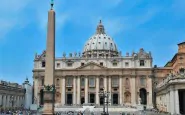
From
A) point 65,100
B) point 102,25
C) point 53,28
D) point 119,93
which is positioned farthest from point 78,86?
point 53,28

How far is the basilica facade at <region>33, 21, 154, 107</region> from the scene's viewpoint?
85250 millimetres

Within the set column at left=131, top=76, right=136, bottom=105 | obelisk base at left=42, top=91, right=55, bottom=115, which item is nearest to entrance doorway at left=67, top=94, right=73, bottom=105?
column at left=131, top=76, right=136, bottom=105

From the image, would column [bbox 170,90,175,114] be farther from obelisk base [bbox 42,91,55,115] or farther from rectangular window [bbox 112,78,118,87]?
rectangular window [bbox 112,78,118,87]

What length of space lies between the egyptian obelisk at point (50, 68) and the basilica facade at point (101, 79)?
56.9 meters

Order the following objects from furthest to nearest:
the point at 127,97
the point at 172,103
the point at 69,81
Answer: the point at 69,81 → the point at 127,97 → the point at 172,103

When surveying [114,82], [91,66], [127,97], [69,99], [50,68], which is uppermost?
[91,66]

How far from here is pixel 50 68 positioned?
28.1m

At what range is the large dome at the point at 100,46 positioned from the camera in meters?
109

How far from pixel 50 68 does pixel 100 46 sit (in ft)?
269

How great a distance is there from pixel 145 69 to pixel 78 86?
657 inches

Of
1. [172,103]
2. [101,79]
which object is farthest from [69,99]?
[172,103]

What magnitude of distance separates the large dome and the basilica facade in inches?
822

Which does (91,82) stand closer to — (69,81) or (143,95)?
(69,81)

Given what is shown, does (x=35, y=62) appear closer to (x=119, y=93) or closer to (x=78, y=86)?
(x=78, y=86)
